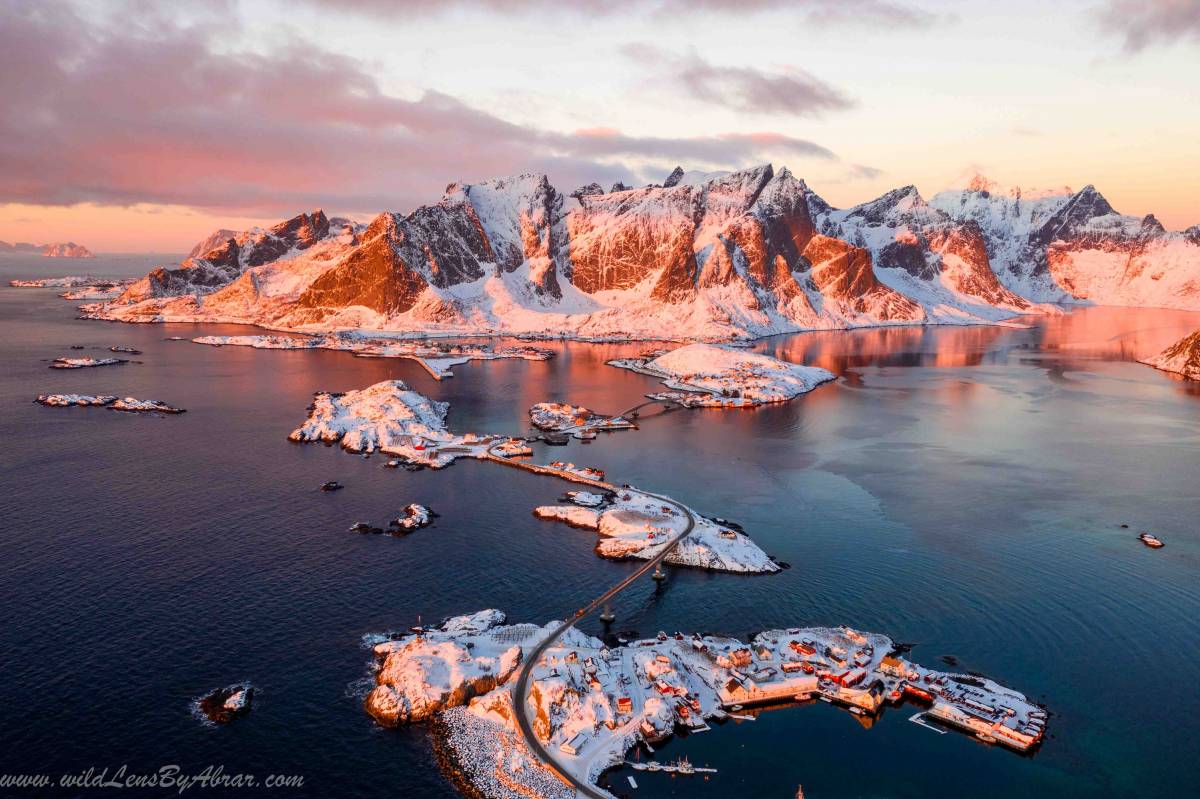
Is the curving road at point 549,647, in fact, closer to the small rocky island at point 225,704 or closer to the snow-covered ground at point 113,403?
the small rocky island at point 225,704

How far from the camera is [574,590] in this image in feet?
306

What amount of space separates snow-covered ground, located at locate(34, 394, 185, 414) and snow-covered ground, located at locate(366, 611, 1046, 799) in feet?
460

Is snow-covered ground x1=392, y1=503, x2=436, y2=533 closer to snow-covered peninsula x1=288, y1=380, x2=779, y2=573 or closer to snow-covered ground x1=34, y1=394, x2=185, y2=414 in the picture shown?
snow-covered peninsula x1=288, y1=380, x2=779, y2=573

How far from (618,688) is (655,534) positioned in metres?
37.5

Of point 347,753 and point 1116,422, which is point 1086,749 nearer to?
point 347,753

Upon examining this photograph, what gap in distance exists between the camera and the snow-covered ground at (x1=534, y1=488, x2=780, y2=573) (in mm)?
101500

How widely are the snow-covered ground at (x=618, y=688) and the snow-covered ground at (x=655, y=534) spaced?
1991 centimetres

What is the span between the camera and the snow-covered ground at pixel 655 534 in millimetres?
101500

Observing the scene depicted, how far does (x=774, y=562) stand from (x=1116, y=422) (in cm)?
14702

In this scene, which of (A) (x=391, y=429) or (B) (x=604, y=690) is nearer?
(B) (x=604, y=690)

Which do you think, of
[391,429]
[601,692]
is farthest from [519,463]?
[601,692]

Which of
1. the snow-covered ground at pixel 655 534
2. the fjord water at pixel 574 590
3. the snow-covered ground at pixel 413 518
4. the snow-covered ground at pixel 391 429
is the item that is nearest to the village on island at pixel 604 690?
the fjord water at pixel 574 590

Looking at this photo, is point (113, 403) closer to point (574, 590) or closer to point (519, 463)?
point (519, 463)

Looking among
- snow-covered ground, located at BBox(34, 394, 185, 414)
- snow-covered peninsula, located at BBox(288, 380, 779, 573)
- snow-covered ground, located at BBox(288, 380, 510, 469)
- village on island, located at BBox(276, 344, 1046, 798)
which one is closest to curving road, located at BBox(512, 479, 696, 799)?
village on island, located at BBox(276, 344, 1046, 798)
